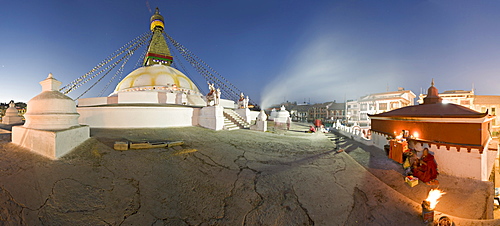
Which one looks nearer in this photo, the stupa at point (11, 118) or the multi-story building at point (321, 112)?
the stupa at point (11, 118)

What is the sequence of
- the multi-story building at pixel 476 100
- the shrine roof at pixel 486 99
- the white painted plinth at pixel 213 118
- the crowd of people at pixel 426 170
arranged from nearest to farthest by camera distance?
the crowd of people at pixel 426 170 → the white painted plinth at pixel 213 118 → the multi-story building at pixel 476 100 → the shrine roof at pixel 486 99

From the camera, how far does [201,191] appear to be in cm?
315

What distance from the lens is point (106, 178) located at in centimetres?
336

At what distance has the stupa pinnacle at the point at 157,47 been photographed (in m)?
20.2

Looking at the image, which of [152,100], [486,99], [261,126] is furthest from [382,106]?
[152,100]

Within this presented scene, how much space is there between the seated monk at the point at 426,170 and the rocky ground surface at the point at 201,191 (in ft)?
1.13

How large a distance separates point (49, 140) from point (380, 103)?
33.7m

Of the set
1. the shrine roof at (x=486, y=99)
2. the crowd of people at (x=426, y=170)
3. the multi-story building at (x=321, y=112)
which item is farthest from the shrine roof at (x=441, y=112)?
the shrine roof at (x=486, y=99)

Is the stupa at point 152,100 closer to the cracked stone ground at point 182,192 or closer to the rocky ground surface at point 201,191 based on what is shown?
the rocky ground surface at point 201,191

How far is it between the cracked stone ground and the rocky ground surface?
0.6 inches

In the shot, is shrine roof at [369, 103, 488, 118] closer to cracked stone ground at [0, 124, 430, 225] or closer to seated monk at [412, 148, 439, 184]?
seated monk at [412, 148, 439, 184]

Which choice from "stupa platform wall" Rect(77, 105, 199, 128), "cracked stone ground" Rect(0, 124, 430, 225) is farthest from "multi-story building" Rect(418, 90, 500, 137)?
"stupa platform wall" Rect(77, 105, 199, 128)

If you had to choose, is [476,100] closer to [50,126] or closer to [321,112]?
[321,112]

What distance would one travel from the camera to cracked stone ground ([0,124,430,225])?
101 inches
